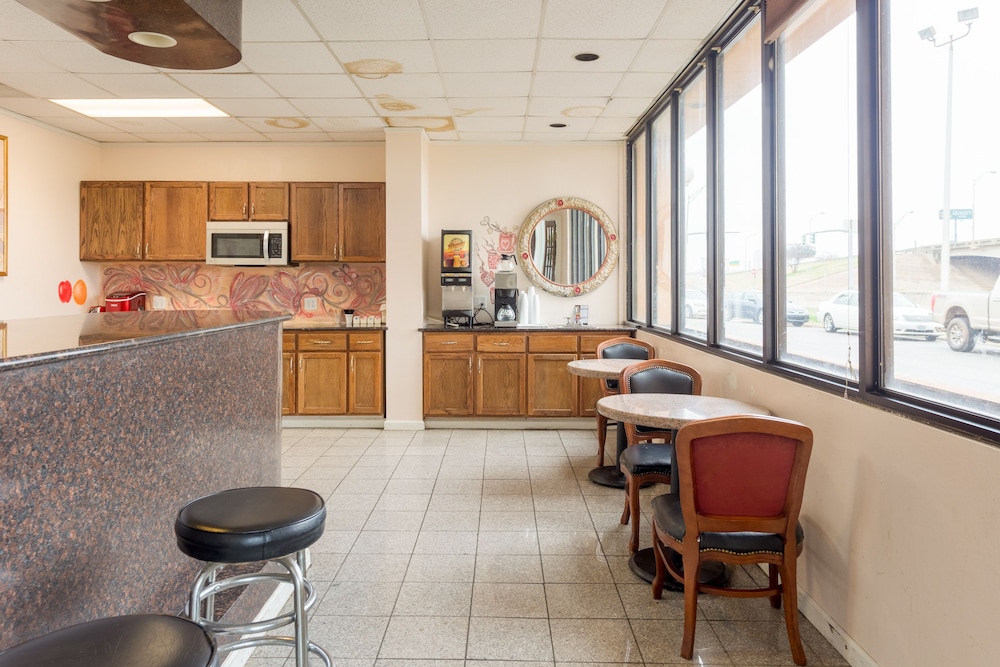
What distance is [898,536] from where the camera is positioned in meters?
1.94

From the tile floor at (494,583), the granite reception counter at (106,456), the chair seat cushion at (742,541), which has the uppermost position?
the granite reception counter at (106,456)

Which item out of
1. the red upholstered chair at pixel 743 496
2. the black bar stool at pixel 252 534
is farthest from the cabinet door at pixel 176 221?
the red upholstered chair at pixel 743 496

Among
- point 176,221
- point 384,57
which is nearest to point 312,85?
point 384,57

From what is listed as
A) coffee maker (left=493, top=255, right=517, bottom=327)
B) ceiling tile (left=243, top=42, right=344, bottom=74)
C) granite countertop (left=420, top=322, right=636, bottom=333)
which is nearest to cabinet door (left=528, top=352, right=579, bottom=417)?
granite countertop (left=420, top=322, right=636, bottom=333)

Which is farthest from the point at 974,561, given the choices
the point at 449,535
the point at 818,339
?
the point at 449,535

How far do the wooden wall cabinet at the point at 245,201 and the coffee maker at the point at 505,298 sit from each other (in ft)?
7.43

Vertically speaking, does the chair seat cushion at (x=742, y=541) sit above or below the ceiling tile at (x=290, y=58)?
below

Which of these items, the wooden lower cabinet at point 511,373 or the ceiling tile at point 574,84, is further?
the wooden lower cabinet at point 511,373

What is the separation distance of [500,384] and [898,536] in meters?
4.16

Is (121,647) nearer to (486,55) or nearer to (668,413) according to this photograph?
(668,413)

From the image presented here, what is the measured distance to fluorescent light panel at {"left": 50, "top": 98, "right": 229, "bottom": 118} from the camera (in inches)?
203

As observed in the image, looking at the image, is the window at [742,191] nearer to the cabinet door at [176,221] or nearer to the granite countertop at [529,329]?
the granite countertop at [529,329]

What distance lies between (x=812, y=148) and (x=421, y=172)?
3.89 m

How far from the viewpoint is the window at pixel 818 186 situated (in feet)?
7.95
